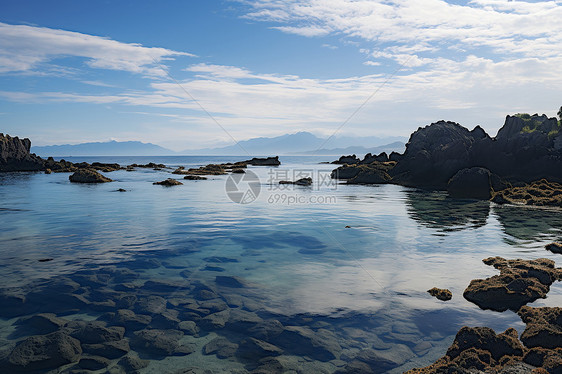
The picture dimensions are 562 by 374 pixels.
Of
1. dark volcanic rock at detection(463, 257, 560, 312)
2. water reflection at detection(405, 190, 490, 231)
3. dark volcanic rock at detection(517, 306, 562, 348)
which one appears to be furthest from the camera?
water reflection at detection(405, 190, 490, 231)

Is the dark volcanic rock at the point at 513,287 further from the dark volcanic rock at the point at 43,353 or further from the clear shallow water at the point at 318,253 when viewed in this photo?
the dark volcanic rock at the point at 43,353

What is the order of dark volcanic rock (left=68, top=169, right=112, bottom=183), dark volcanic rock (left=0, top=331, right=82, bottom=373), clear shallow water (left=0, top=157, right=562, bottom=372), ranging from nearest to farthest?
1. dark volcanic rock (left=0, top=331, right=82, bottom=373)
2. clear shallow water (left=0, top=157, right=562, bottom=372)
3. dark volcanic rock (left=68, top=169, right=112, bottom=183)

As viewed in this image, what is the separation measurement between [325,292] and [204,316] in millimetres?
3863

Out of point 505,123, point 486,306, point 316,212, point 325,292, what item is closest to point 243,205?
point 316,212

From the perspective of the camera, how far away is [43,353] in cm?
719

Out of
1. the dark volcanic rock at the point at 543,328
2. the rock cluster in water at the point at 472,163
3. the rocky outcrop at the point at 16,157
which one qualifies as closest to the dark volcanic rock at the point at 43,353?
the dark volcanic rock at the point at 543,328

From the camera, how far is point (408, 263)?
14.3 m

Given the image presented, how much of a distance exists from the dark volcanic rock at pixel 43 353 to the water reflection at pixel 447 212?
19.8m

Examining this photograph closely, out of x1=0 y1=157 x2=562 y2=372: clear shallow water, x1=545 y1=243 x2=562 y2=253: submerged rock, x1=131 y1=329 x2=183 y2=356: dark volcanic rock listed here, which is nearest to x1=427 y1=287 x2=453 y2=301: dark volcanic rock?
x1=0 y1=157 x2=562 y2=372: clear shallow water

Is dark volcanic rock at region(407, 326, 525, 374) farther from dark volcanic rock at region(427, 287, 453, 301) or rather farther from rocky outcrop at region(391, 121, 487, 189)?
rocky outcrop at region(391, 121, 487, 189)

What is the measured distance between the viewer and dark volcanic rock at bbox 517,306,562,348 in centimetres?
758

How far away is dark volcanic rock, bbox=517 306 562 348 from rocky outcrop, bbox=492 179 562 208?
2684 cm

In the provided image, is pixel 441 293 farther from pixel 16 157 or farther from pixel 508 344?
pixel 16 157

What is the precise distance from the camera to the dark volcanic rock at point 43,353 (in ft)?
22.7
